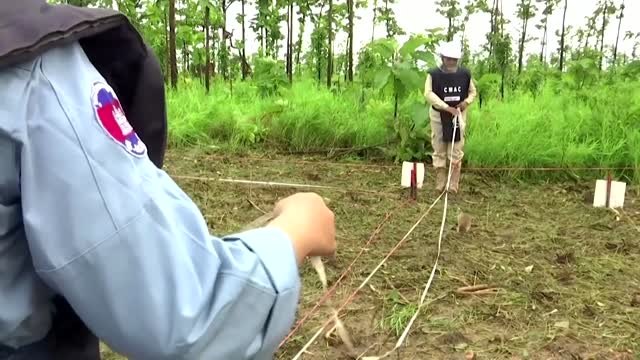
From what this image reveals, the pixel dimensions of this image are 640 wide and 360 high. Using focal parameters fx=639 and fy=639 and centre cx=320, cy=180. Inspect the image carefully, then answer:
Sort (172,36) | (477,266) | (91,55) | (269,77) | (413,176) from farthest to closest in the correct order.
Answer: (269,77) < (172,36) < (413,176) < (477,266) < (91,55)

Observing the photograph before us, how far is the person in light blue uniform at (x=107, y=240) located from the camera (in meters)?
0.53

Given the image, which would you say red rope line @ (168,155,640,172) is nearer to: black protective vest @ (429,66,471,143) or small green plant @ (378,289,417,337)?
black protective vest @ (429,66,471,143)

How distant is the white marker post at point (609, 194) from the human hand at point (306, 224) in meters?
4.78

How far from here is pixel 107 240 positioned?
1.74ft

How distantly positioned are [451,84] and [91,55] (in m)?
5.12

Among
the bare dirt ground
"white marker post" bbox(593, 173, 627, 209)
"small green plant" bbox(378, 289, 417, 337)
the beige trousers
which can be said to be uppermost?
the beige trousers

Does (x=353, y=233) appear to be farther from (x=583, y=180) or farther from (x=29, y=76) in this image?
(x=29, y=76)

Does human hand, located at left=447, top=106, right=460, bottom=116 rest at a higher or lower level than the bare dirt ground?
higher

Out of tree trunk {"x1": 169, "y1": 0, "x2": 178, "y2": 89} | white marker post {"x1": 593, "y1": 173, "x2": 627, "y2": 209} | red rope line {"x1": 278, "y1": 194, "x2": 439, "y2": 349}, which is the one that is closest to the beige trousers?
white marker post {"x1": 593, "y1": 173, "x2": 627, "y2": 209}

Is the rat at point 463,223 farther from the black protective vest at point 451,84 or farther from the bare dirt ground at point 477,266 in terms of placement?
the black protective vest at point 451,84

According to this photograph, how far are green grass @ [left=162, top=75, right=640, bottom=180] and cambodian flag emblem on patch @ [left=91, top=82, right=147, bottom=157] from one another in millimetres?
6104

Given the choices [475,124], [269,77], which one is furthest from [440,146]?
[269,77]

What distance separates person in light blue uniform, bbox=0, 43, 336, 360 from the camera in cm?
53

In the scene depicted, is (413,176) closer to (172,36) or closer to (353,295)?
(353,295)
